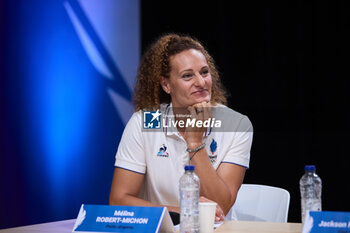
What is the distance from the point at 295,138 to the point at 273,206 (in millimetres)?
1306

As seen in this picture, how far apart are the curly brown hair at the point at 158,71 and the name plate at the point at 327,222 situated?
3.72 feet

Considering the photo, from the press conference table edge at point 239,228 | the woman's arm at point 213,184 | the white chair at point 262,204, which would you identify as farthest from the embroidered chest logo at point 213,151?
the press conference table edge at point 239,228

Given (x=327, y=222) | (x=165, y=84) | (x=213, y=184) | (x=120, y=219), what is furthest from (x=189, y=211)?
(x=165, y=84)

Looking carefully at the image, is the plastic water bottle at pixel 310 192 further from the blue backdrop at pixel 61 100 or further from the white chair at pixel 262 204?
the blue backdrop at pixel 61 100

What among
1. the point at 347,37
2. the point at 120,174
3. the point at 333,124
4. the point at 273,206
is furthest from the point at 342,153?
the point at 120,174

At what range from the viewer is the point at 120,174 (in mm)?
1999

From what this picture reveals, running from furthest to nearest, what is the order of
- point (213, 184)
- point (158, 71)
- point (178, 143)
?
1. point (158, 71)
2. point (178, 143)
3. point (213, 184)

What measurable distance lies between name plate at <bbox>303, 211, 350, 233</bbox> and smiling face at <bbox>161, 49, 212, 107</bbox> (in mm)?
947

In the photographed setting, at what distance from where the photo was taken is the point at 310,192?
140 cm

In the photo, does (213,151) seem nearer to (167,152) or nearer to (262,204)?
(167,152)

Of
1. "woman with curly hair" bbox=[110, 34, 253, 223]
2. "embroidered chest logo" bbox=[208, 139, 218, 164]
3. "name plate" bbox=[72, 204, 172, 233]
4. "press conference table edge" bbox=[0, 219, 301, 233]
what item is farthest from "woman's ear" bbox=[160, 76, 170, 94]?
"name plate" bbox=[72, 204, 172, 233]

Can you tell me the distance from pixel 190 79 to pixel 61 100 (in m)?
1.44

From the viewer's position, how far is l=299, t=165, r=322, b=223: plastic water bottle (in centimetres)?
134

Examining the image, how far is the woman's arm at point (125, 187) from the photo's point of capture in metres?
1.92
